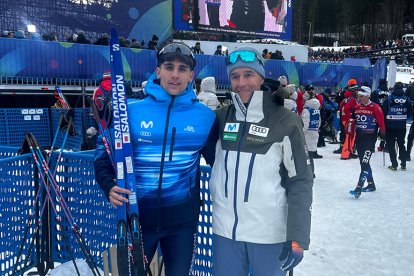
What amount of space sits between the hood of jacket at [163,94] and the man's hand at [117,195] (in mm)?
537

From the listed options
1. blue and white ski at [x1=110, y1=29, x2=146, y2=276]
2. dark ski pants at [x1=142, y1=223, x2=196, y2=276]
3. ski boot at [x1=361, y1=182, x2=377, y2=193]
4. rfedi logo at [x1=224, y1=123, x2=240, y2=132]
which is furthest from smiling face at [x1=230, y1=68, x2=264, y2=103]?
ski boot at [x1=361, y1=182, x2=377, y2=193]

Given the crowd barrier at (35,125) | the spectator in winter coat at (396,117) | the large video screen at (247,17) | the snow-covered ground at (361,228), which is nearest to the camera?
the snow-covered ground at (361,228)

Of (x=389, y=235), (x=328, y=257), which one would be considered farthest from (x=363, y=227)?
(x=328, y=257)

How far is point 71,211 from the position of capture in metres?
3.84

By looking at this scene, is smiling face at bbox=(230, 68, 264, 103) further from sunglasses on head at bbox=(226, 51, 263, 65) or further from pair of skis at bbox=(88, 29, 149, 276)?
pair of skis at bbox=(88, 29, 149, 276)

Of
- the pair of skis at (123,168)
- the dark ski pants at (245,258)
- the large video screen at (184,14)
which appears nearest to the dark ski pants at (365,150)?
the dark ski pants at (245,258)

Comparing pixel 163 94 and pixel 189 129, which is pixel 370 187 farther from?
pixel 163 94

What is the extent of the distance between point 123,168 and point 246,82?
87 centimetres

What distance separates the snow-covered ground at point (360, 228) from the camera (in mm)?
4123

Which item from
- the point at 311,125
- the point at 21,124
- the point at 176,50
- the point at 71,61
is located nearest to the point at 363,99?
the point at 311,125

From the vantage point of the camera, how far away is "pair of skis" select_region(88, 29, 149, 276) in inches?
84.7

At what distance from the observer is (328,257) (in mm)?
4332

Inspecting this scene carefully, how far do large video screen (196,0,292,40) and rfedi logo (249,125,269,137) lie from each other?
19.0m

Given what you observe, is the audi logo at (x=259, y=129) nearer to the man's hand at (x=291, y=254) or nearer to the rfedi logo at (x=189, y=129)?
the rfedi logo at (x=189, y=129)
